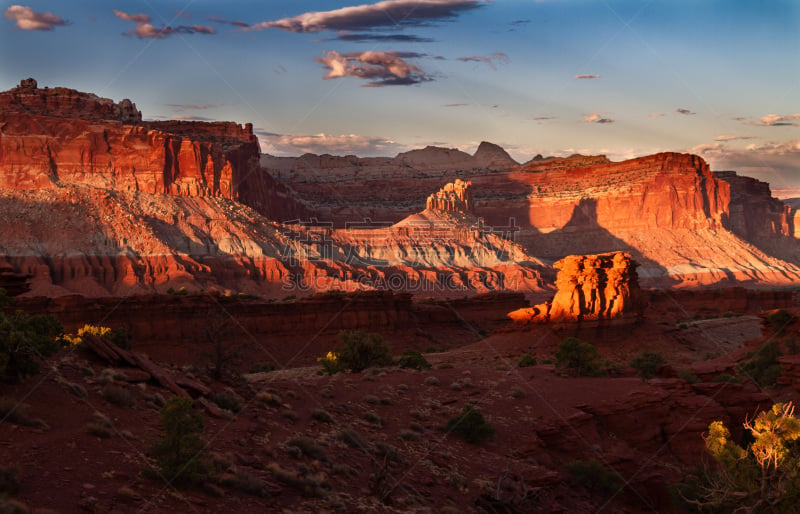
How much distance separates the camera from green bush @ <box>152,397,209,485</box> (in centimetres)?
1227

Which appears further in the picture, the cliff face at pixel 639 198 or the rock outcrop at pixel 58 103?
the cliff face at pixel 639 198

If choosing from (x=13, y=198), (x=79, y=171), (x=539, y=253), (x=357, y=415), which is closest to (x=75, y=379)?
(x=357, y=415)

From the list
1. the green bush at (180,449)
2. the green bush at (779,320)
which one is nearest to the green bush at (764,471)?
the green bush at (180,449)

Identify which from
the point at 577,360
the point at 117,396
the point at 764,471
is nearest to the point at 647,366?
the point at 577,360

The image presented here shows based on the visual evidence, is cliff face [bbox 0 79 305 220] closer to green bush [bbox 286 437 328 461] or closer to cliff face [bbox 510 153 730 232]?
cliff face [bbox 510 153 730 232]

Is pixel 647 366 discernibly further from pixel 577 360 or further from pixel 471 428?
pixel 471 428

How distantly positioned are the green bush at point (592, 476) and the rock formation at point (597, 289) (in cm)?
2574

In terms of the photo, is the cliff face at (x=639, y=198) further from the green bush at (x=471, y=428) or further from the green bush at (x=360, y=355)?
the green bush at (x=471, y=428)

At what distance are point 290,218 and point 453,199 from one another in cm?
2985

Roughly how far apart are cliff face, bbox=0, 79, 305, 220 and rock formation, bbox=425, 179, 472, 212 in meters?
36.0

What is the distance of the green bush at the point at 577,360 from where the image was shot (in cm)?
3009

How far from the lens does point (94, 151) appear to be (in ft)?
309

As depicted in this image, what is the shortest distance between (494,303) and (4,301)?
171ft

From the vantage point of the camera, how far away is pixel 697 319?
196ft
